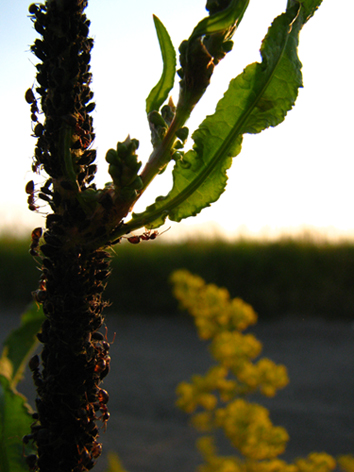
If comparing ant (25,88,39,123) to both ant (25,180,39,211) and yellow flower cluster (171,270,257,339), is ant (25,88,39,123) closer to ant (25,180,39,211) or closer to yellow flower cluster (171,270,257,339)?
ant (25,180,39,211)

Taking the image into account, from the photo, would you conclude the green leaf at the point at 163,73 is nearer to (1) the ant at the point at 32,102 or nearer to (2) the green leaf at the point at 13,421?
(1) the ant at the point at 32,102

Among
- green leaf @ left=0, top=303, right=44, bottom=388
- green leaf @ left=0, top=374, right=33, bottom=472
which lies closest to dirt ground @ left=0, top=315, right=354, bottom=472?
green leaf @ left=0, top=303, right=44, bottom=388

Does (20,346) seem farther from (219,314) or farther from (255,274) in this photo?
(255,274)

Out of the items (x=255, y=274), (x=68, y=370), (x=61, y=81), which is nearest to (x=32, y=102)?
(x=61, y=81)

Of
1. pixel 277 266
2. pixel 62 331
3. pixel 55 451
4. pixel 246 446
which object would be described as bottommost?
pixel 55 451

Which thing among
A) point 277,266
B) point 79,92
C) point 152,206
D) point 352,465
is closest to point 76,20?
point 79,92

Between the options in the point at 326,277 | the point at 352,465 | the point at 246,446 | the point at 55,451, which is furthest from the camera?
the point at 326,277

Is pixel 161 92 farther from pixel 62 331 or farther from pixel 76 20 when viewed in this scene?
pixel 62 331
